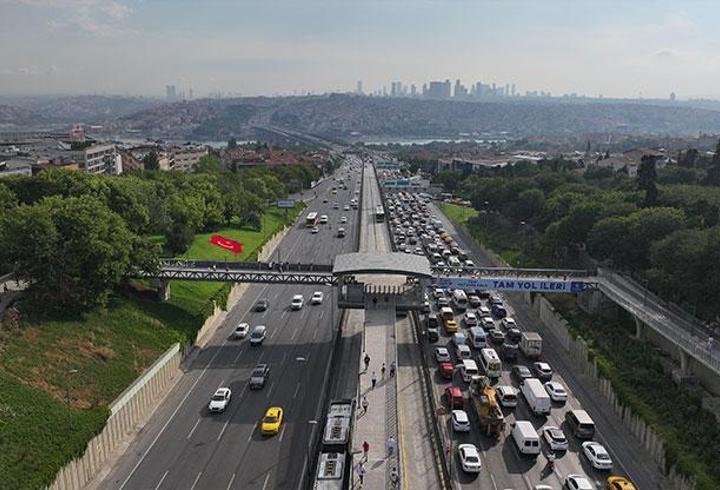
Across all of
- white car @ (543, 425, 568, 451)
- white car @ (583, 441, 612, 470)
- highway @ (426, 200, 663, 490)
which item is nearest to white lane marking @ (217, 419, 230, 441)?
highway @ (426, 200, 663, 490)

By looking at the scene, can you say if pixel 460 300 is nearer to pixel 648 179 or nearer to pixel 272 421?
pixel 272 421

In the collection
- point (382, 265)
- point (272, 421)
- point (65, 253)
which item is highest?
point (65, 253)

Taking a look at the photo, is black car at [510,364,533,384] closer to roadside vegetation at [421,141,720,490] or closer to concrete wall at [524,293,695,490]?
concrete wall at [524,293,695,490]

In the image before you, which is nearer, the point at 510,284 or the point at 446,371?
the point at 446,371

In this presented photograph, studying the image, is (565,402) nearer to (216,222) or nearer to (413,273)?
(413,273)

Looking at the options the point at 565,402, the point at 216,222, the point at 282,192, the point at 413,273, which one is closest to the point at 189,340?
the point at 413,273

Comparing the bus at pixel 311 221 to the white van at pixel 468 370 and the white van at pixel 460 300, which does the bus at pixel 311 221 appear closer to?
the white van at pixel 460 300

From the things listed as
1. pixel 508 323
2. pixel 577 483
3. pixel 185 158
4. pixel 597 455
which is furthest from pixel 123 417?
pixel 185 158
